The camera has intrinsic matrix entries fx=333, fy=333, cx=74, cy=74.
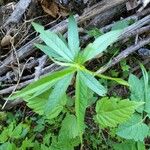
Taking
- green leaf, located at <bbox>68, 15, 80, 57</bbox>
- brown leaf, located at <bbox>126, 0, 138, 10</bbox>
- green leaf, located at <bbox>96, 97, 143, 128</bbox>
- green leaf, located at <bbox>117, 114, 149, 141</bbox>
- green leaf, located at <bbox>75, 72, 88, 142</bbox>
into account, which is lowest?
green leaf, located at <bbox>117, 114, 149, 141</bbox>

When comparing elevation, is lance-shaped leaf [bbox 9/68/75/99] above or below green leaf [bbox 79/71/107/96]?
above

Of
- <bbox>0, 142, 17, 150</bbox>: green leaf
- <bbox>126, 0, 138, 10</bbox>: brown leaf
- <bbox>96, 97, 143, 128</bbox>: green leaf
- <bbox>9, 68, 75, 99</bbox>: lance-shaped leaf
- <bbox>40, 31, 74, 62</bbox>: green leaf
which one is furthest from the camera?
<bbox>126, 0, 138, 10</bbox>: brown leaf

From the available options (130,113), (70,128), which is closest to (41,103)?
(70,128)

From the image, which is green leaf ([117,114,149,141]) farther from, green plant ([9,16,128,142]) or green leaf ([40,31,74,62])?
green leaf ([40,31,74,62])

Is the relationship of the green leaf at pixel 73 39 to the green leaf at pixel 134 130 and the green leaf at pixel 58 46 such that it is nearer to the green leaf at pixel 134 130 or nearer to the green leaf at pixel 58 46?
the green leaf at pixel 58 46

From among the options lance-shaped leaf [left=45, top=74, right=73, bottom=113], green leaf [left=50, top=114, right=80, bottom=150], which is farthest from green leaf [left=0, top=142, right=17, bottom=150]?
lance-shaped leaf [left=45, top=74, right=73, bottom=113]

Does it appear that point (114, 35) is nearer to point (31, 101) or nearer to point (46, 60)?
point (31, 101)
